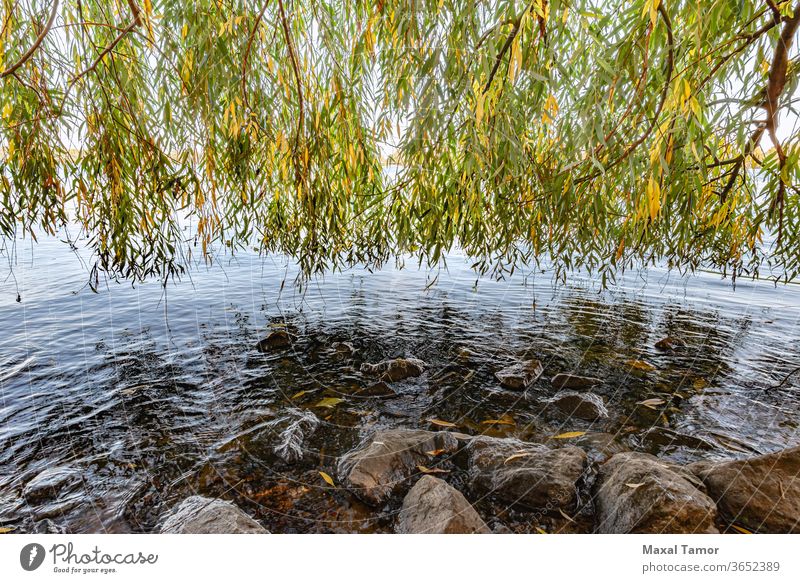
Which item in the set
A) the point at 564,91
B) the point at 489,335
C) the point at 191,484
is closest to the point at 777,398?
the point at 489,335

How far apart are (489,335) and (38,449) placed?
13.3 feet

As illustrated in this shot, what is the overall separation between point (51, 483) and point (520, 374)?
11.0 ft

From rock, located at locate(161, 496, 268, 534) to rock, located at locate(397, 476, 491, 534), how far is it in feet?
2.24

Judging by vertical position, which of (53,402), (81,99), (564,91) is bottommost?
(53,402)

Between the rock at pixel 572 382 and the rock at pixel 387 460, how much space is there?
144cm

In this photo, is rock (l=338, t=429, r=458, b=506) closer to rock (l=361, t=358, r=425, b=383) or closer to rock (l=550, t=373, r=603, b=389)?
rock (l=361, t=358, r=425, b=383)

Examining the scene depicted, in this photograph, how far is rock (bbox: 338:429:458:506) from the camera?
7.23 ft

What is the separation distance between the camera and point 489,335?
15.8 feet

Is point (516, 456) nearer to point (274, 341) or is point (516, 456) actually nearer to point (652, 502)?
point (652, 502)

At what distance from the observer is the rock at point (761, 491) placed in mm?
1856

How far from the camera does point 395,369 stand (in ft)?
12.2

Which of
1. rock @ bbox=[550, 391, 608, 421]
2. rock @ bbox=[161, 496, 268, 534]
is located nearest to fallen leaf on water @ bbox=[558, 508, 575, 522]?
rock @ bbox=[550, 391, 608, 421]

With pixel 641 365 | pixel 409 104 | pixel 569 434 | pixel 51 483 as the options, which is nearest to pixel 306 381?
pixel 51 483
